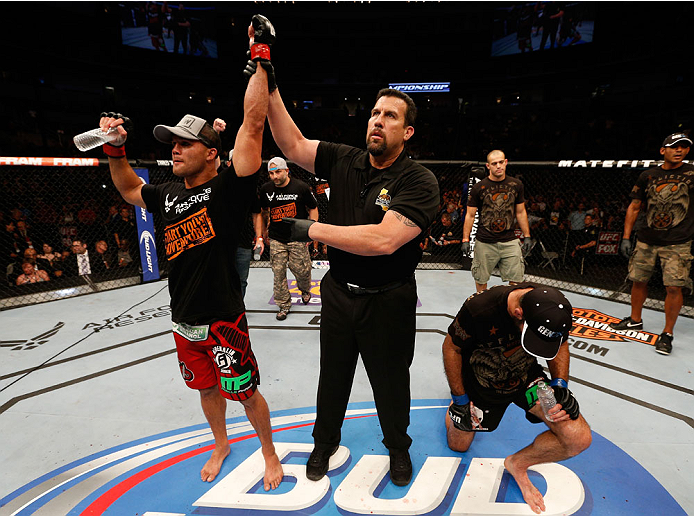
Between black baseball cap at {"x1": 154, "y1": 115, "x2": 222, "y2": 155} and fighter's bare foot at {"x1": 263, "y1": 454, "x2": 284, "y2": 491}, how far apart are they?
1.68m

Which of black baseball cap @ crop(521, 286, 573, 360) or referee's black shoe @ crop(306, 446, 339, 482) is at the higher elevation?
black baseball cap @ crop(521, 286, 573, 360)

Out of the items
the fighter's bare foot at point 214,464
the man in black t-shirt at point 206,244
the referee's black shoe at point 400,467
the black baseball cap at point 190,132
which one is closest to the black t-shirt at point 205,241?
the man in black t-shirt at point 206,244

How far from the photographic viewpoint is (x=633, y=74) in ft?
46.8

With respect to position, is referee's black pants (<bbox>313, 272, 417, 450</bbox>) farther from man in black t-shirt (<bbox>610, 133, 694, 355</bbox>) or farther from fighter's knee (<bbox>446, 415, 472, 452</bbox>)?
man in black t-shirt (<bbox>610, 133, 694, 355</bbox>)

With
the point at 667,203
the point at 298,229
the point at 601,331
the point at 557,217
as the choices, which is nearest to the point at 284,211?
the point at 298,229

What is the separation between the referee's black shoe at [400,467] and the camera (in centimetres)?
190

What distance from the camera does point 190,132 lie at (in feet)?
5.37

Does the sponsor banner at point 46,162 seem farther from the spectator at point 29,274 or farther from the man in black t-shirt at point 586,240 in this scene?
the man in black t-shirt at point 586,240

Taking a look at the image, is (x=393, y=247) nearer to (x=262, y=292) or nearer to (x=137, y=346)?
(x=137, y=346)

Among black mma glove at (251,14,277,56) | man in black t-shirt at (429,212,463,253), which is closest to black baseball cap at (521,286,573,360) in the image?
black mma glove at (251,14,277,56)

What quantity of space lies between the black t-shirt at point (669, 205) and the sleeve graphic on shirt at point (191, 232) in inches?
161

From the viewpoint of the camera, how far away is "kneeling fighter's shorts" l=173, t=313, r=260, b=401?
1.75 meters

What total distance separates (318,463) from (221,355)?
32.4 inches

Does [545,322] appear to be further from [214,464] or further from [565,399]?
[214,464]
